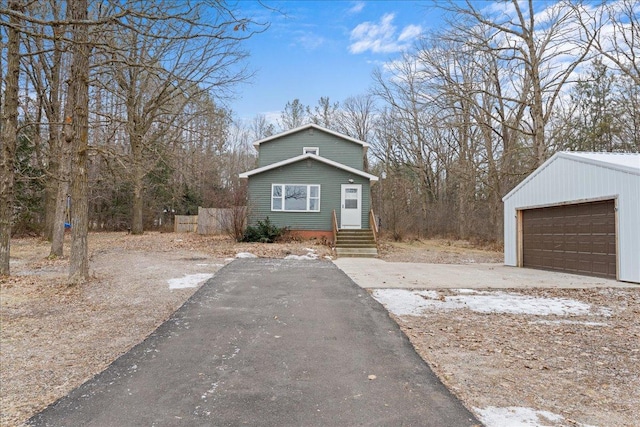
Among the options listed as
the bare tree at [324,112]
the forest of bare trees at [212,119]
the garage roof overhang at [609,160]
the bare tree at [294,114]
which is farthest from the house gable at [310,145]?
the bare tree at [294,114]

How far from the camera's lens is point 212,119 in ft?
75.0

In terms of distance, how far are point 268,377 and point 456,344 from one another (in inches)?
94.8

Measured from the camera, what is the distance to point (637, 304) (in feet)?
24.3

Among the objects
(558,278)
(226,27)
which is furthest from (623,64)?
(226,27)

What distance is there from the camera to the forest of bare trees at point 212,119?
8.53 meters

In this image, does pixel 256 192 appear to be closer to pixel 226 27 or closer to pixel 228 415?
pixel 226 27

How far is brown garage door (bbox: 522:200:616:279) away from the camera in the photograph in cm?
1051

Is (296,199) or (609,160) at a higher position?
(609,160)

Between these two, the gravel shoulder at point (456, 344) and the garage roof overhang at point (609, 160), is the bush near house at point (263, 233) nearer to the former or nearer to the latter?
the gravel shoulder at point (456, 344)

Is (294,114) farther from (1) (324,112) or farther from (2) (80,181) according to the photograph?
(2) (80,181)

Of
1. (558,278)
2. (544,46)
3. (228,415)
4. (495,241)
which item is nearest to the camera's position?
(228,415)

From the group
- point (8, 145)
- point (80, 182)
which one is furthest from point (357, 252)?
point (8, 145)

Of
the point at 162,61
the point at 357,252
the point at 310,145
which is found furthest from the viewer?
the point at 310,145

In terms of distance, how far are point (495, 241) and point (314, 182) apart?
1167 cm
